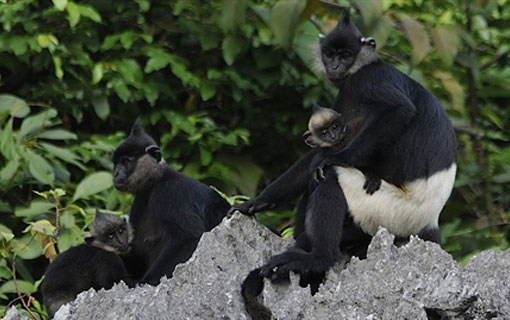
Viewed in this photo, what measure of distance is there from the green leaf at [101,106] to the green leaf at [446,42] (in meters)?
2.38

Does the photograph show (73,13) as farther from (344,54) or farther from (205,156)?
(344,54)

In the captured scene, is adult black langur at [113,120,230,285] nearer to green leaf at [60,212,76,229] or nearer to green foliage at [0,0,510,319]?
green leaf at [60,212,76,229]

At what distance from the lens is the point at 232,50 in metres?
7.08

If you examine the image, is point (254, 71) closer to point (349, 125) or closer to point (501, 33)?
point (501, 33)

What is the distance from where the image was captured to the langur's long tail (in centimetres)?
370

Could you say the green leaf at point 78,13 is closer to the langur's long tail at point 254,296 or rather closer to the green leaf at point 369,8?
the green leaf at point 369,8

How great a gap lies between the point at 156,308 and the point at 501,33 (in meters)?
5.50

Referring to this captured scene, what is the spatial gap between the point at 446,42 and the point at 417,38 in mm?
187

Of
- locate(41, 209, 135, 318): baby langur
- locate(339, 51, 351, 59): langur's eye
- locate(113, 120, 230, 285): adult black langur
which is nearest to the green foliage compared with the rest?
locate(113, 120, 230, 285): adult black langur

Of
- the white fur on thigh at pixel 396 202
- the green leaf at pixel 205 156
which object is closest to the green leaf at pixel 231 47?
the green leaf at pixel 205 156

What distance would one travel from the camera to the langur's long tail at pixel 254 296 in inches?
146

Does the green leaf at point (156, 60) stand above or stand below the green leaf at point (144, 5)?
below

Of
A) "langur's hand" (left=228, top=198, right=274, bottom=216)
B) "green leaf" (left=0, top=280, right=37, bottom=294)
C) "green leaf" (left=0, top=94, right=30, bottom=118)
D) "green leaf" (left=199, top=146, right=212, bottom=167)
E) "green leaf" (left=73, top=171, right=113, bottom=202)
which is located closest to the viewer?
"langur's hand" (left=228, top=198, right=274, bottom=216)

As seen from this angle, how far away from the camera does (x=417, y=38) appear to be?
20.3 feet
